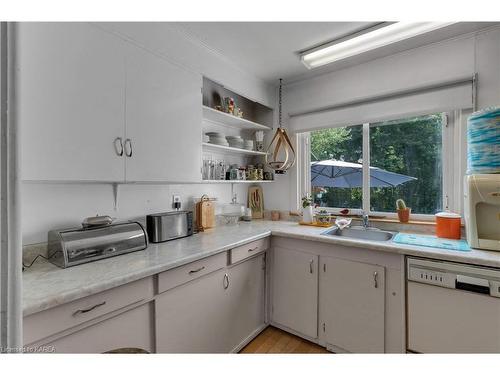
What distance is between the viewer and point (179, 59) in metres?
1.81

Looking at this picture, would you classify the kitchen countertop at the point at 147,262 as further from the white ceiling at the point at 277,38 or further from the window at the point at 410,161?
the white ceiling at the point at 277,38

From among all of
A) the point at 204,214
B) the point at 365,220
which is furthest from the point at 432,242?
the point at 204,214

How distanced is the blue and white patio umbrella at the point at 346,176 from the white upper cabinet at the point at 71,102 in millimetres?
2042

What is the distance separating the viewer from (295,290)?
6.86 feet

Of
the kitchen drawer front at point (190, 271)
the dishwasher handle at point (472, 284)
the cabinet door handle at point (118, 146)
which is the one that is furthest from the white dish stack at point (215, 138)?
the dishwasher handle at point (472, 284)

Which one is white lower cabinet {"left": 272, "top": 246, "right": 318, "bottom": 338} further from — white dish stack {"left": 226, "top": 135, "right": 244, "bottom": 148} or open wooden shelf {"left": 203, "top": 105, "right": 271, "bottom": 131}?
open wooden shelf {"left": 203, "top": 105, "right": 271, "bottom": 131}

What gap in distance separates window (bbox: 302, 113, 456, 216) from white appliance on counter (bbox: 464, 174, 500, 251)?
466mm

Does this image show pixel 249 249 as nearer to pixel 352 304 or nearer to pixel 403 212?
pixel 352 304

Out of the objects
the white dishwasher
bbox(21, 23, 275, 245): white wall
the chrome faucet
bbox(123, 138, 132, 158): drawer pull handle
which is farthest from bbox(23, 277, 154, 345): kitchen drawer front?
the chrome faucet

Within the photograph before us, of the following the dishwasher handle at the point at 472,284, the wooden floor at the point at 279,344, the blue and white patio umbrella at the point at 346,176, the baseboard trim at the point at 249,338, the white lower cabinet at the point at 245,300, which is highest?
the blue and white patio umbrella at the point at 346,176

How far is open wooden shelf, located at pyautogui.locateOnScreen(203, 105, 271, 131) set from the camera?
85.4 inches

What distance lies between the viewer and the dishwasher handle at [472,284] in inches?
54.4

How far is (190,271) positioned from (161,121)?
1011 millimetres
